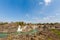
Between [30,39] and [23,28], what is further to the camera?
[23,28]

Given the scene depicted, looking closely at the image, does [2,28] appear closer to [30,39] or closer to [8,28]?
[8,28]

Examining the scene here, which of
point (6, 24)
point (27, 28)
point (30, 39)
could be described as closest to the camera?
point (30, 39)

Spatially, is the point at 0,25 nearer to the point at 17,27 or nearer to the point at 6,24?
the point at 6,24

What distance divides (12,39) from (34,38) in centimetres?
491

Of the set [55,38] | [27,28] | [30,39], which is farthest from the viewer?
[27,28]

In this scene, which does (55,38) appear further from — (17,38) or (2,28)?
(2,28)

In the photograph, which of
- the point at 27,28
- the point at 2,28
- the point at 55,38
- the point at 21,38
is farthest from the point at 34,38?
the point at 2,28

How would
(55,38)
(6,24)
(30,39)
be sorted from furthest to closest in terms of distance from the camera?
(6,24), (55,38), (30,39)

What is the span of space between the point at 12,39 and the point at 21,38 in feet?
6.68

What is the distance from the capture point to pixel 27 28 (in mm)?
119188

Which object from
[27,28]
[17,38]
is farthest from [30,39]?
[27,28]

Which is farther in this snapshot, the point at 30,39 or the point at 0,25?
the point at 0,25

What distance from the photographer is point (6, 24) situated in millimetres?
127625

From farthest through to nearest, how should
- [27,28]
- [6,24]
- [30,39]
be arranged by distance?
[6,24]
[27,28]
[30,39]
